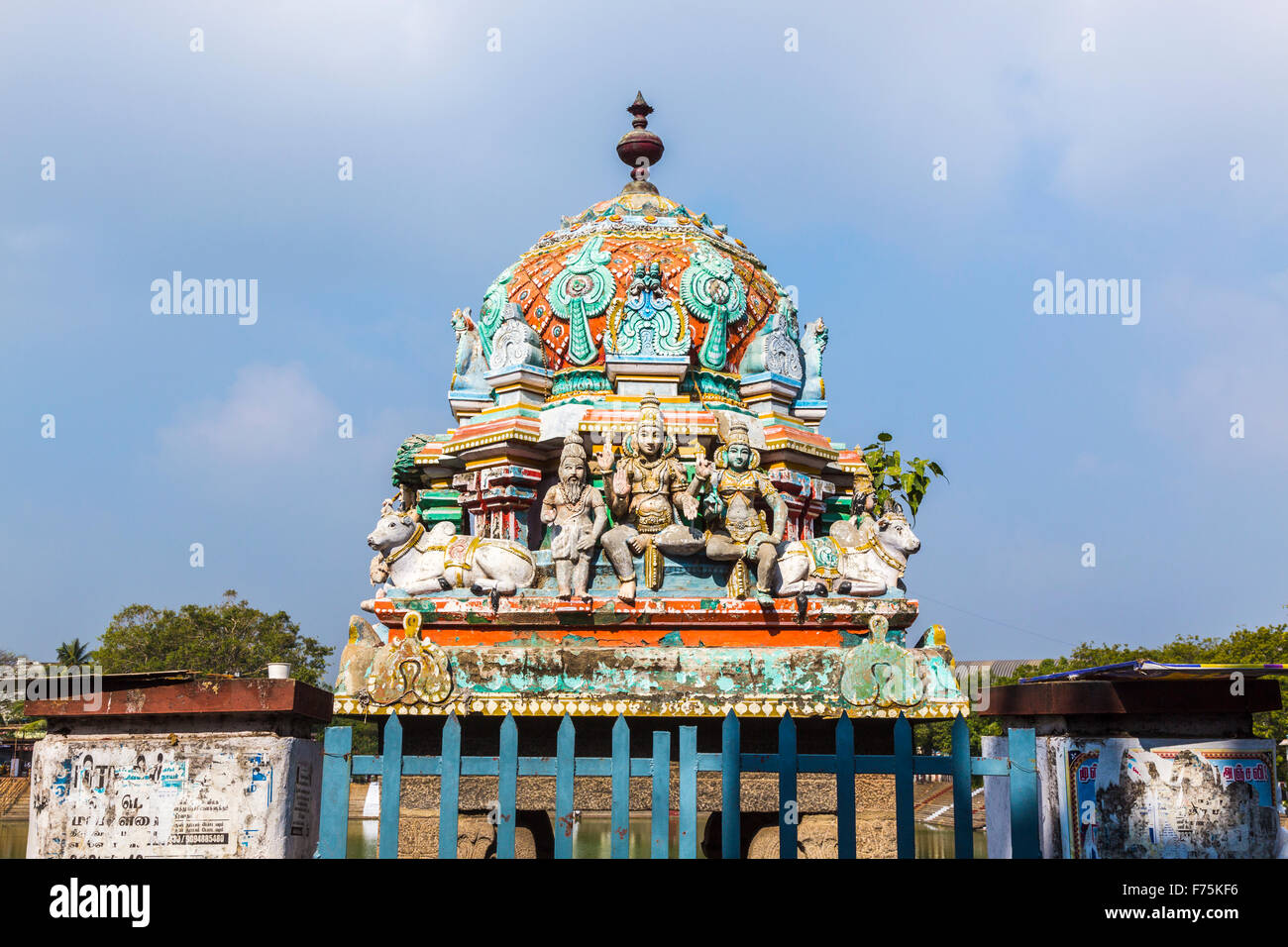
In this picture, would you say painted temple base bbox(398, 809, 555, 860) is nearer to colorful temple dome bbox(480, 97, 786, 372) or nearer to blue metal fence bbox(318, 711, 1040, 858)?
blue metal fence bbox(318, 711, 1040, 858)

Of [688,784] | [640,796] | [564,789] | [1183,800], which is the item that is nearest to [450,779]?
[564,789]

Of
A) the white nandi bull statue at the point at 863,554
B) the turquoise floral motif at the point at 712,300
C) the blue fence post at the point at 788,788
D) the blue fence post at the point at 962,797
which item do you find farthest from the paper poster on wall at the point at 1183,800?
the turquoise floral motif at the point at 712,300

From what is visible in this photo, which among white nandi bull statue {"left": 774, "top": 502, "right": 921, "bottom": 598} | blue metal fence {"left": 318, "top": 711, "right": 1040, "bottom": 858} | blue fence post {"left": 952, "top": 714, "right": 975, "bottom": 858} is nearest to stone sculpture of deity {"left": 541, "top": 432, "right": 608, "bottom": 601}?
white nandi bull statue {"left": 774, "top": 502, "right": 921, "bottom": 598}

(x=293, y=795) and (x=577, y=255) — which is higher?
(x=577, y=255)

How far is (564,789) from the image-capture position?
6.09 metres

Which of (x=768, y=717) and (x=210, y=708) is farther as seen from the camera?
(x=768, y=717)

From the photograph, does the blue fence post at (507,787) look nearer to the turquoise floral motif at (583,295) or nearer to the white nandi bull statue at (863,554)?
the white nandi bull statue at (863,554)

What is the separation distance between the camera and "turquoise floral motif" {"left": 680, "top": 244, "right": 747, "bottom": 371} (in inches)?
617

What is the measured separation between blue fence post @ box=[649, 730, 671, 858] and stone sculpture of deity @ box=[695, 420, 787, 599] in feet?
18.1

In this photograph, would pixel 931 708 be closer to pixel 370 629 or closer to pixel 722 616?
pixel 722 616

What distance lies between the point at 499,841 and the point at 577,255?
11226 millimetres

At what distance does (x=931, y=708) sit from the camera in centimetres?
1041
